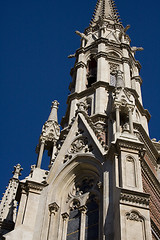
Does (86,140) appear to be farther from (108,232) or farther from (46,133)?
(108,232)

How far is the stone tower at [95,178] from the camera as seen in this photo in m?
14.9

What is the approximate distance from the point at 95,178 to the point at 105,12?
22191 millimetres

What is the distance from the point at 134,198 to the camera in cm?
1476

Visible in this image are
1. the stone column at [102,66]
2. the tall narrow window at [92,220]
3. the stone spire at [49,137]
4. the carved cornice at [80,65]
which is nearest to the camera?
the tall narrow window at [92,220]

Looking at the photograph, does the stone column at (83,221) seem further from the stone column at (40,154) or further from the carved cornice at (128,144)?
the stone column at (40,154)

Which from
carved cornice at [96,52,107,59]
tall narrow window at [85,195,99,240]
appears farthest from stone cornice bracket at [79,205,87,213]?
carved cornice at [96,52,107,59]

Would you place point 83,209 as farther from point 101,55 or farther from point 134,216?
point 101,55

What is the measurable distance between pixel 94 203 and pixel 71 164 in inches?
101

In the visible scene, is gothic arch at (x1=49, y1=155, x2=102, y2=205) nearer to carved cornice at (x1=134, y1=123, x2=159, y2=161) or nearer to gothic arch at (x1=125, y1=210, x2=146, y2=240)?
gothic arch at (x1=125, y1=210, x2=146, y2=240)

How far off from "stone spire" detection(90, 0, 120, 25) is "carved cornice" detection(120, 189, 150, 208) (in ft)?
72.8

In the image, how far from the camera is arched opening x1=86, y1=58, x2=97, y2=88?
28.2m

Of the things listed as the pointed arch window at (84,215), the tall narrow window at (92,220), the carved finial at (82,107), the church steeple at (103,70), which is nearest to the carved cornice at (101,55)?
the church steeple at (103,70)

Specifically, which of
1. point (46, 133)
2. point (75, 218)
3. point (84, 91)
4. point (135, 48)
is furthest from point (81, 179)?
point (135, 48)

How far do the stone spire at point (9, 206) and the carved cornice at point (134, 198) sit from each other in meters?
7.61
